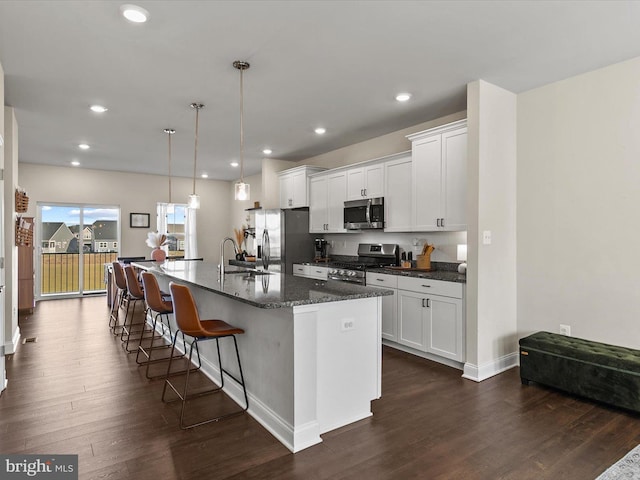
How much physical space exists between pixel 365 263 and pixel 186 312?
10.2 ft

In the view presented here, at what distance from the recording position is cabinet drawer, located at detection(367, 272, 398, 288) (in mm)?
4312

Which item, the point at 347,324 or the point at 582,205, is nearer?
the point at 347,324

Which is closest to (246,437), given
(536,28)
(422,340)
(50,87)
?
(422,340)

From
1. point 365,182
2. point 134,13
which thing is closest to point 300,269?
point 365,182

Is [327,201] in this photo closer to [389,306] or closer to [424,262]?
[424,262]

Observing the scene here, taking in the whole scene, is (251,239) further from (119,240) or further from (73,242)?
(73,242)

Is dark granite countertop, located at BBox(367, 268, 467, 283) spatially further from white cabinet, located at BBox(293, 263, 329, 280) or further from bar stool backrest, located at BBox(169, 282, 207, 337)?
bar stool backrest, located at BBox(169, 282, 207, 337)

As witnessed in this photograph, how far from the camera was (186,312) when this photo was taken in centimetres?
258

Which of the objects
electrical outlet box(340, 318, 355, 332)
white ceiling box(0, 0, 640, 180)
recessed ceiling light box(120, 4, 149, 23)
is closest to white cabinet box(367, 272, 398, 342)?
electrical outlet box(340, 318, 355, 332)

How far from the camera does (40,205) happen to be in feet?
25.1

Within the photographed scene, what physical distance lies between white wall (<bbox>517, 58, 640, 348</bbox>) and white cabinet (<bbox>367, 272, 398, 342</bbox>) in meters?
1.26

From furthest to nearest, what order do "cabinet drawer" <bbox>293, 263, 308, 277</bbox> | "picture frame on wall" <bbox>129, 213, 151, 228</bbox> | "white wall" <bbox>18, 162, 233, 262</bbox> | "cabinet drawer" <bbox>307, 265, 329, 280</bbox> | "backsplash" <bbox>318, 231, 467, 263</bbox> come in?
"picture frame on wall" <bbox>129, 213, 151, 228</bbox>, "white wall" <bbox>18, 162, 233, 262</bbox>, "cabinet drawer" <bbox>293, 263, 308, 277</bbox>, "cabinet drawer" <bbox>307, 265, 329, 280</bbox>, "backsplash" <bbox>318, 231, 467, 263</bbox>

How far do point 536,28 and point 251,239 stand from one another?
22.8 feet

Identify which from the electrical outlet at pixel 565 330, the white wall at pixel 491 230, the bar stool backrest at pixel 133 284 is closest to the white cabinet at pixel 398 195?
the white wall at pixel 491 230
